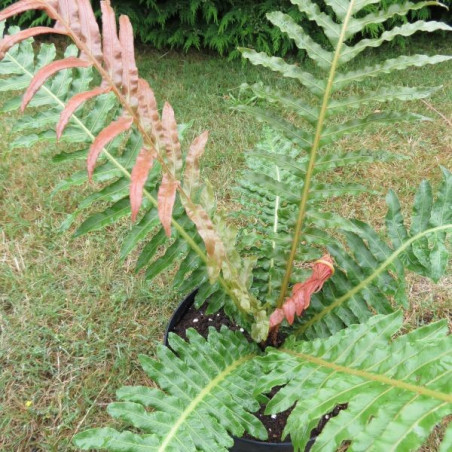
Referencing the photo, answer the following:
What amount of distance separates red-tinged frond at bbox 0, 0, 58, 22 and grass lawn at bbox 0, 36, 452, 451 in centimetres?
73

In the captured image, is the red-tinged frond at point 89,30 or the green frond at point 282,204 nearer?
the red-tinged frond at point 89,30

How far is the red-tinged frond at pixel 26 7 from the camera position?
71 cm

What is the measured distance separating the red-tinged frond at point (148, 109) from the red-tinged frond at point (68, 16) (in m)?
0.13

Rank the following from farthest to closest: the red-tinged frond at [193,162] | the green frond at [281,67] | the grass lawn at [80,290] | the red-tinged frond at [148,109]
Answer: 1. the grass lawn at [80,290]
2. the green frond at [281,67]
3. the red-tinged frond at [193,162]
4. the red-tinged frond at [148,109]

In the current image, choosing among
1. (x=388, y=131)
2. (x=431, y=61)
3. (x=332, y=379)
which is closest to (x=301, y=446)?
(x=332, y=379)

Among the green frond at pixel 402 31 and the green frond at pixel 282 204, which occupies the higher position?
the green frond at pixel 402 31

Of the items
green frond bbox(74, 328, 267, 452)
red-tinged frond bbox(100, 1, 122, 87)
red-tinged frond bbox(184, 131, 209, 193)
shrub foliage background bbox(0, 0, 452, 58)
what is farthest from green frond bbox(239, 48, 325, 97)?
shrub foliage background bbox(0, 0, 452, 58)

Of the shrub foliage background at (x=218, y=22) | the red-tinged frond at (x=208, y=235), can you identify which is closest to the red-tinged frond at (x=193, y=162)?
the red-tinged frond at (x=208, y=235)

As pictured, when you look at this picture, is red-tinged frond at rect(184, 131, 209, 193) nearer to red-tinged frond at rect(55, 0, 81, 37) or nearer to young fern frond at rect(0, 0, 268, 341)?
young fern frond at rect(0, 0, 268, 341)

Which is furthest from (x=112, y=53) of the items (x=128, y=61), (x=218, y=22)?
(x=218, y=22)

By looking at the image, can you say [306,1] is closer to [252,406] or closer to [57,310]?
[252,406]

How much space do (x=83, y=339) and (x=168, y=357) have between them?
0.83 meters

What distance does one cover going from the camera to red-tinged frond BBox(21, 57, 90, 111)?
28.2 inches

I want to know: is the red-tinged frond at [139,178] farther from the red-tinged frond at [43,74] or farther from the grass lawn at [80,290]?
the grass lawn at [80,290]
